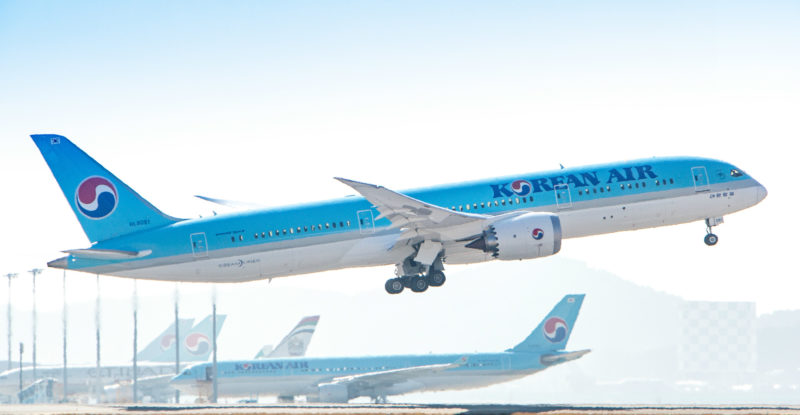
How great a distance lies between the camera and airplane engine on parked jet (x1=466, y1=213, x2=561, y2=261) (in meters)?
47.6

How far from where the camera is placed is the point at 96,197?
5038 centimetres

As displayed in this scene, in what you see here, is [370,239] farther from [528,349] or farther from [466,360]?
[528,349]

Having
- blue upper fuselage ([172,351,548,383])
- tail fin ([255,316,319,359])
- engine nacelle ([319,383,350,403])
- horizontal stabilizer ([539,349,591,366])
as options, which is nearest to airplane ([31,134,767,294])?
engine nacelle ([319,383,350,403])

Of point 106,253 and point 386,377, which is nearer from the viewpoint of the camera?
point 106,253

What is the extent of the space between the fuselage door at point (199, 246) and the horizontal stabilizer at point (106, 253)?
2131mm

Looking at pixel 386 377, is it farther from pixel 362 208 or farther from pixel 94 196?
pixel 94 196

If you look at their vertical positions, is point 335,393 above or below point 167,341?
below

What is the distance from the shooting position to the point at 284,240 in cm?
4897

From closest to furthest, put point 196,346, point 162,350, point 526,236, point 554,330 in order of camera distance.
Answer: point 526,236 → point 554,330 → point 196,346 → point 162,350

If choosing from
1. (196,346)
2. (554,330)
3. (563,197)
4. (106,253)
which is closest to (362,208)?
(563,197)

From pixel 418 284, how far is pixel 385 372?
1069 inches

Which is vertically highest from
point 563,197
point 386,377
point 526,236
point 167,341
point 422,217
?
point 167,341

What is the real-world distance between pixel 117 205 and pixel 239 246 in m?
7.02

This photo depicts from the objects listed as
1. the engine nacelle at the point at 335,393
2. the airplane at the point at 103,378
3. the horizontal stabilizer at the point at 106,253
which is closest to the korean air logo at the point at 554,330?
the engine nacelle at the point at 335,393
